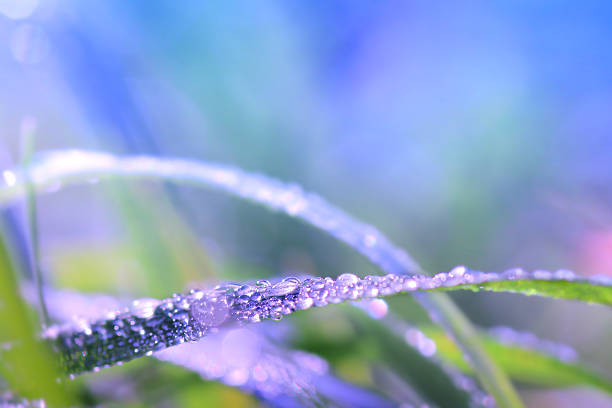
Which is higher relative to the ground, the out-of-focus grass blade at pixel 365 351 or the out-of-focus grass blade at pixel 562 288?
the out-of-focus grass blade at pixel 365 351

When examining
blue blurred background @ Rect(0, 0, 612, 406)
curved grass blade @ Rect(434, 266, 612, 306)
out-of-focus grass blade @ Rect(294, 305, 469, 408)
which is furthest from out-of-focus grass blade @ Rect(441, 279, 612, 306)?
blue blurred background @ Rect(0, 0, 612, 406)

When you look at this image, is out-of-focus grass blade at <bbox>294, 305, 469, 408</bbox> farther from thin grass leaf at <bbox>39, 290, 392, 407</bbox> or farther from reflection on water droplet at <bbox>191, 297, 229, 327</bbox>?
reflection on water droplet at <bbox>191, 297, 229, 327</bbox>

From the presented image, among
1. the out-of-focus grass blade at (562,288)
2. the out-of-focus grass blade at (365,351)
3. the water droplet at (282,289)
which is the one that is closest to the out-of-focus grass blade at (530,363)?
the out-of-focus grass blade at (365,351)

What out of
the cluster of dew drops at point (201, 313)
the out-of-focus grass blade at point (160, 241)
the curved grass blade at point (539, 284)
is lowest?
the cluster of dew drops at point (201, 313)

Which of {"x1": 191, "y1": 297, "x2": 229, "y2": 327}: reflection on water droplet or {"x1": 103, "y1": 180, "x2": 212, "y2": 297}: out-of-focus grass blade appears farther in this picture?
{"x1": 103, "y1": 180, "x2": 212, "y2": 297}: out-of-focus grass blade

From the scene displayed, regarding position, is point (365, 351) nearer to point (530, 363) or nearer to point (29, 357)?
point (530, 363)

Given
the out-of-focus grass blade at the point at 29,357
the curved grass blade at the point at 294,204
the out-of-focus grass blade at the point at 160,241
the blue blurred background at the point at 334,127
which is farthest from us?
the blue blurred background at the point at 334,127

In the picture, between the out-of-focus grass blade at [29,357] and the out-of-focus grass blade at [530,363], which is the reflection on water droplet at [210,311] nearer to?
the out-of-focus grass blade at [29,357]
